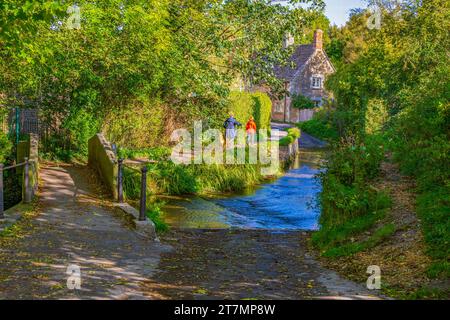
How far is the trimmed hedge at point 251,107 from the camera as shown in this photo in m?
32.8

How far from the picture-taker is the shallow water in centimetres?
1661

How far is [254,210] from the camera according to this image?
63.1 feet

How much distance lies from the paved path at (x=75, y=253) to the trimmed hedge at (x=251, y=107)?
1985cm

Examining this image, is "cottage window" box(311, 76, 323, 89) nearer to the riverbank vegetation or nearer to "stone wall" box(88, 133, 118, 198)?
the riverbank vegetation

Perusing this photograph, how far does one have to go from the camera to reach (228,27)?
2209 cm

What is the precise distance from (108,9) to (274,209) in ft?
28.7

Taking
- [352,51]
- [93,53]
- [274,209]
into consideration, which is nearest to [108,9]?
[93,53]

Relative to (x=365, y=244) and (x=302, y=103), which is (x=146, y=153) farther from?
(x=302, y=103)

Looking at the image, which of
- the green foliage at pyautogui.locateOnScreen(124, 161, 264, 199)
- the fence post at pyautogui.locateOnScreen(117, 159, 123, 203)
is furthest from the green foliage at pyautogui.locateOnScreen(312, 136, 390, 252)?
the green foliage at pyautogui.locateOnScreen(124, 161, 264, 199)

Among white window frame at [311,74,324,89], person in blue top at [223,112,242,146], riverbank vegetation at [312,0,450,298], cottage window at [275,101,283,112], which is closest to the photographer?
riverbank vegetation at [312,0,450,298]

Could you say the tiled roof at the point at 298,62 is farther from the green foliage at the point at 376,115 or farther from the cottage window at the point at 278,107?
the green foliage at the point at 376,115

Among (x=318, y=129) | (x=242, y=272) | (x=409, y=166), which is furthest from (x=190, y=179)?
(x=318, y=129)

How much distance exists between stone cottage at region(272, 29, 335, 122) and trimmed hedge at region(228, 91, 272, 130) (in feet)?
69.2
